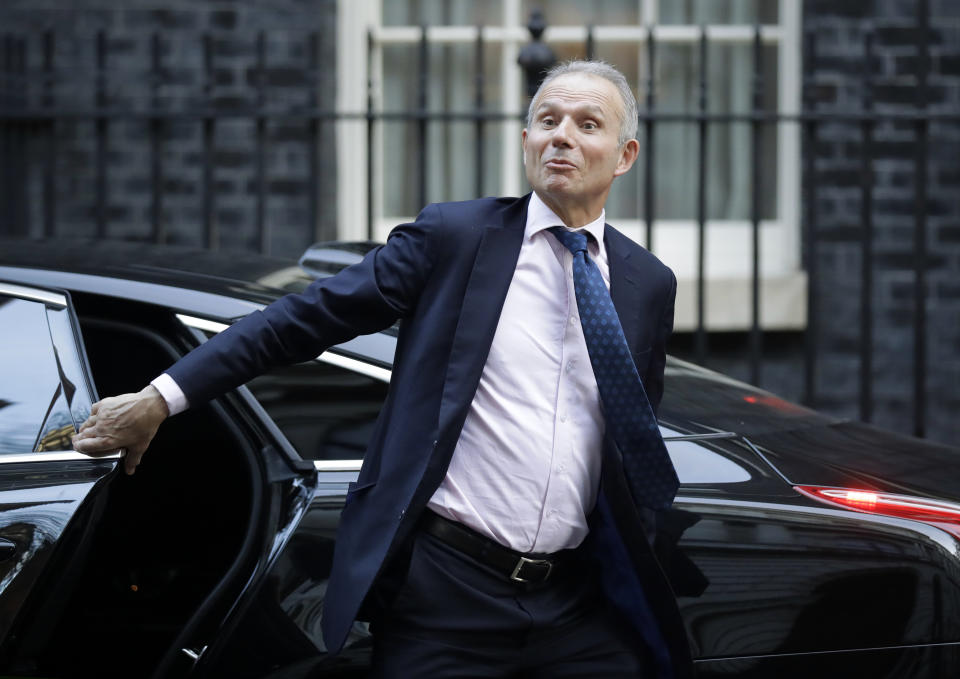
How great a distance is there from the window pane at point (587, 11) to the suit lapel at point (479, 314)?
16.0 feet

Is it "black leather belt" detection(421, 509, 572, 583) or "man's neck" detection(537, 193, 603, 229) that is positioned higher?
"man's neck" detection(537, 193, 603, 229)

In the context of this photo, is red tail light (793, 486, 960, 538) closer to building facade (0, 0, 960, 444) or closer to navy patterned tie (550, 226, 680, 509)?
navy patterned tie (550, 226, 680, 509)

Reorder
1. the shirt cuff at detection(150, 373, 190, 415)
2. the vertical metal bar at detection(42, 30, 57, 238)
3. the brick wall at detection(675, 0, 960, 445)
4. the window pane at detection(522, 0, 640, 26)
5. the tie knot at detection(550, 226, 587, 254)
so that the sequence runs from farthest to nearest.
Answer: the window pane at detection(522, 0, 640, 26) → the brick wall at detection(675, 0, 960, 445) → the vertical metal bar at detection(42, 30, 57, 238) → the tie knot at detection(550, 226, 587, 254) → the shirt cuff at detection(150, 373, 190, 415)

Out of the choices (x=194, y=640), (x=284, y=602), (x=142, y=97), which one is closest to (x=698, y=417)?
(x=284, y=602)

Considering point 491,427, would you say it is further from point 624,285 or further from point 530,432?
point 624,285

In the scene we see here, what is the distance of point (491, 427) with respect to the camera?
1967 millimetres

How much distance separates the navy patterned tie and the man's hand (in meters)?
0.72

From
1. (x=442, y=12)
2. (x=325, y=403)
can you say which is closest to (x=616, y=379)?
(x=325, y=403)

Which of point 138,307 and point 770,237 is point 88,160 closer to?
point 770,237

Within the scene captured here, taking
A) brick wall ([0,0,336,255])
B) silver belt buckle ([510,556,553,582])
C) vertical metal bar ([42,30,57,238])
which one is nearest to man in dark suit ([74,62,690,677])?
silver belt buckle ([510,556,553,582])

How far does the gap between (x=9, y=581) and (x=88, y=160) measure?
4.65 metres

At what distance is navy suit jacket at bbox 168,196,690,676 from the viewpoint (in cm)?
191

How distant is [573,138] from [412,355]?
1.52 feet

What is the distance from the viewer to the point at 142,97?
638 cm
